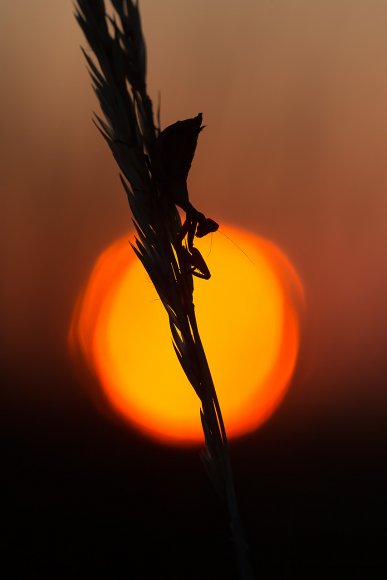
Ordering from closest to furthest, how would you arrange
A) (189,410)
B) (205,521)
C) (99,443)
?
(205,521)
(99,443)
(189,410)

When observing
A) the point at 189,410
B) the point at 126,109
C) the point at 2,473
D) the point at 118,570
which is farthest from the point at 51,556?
the point at 189,410

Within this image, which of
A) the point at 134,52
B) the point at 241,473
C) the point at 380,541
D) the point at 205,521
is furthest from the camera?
the point at 241,473

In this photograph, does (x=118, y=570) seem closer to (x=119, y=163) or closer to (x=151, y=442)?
(x=119, y=163)

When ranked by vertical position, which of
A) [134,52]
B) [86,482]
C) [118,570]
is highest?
[134,52]

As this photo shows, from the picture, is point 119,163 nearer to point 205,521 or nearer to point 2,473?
point 205,521

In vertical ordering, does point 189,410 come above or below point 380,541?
above

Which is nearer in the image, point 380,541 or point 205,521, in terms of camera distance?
point 380,541
